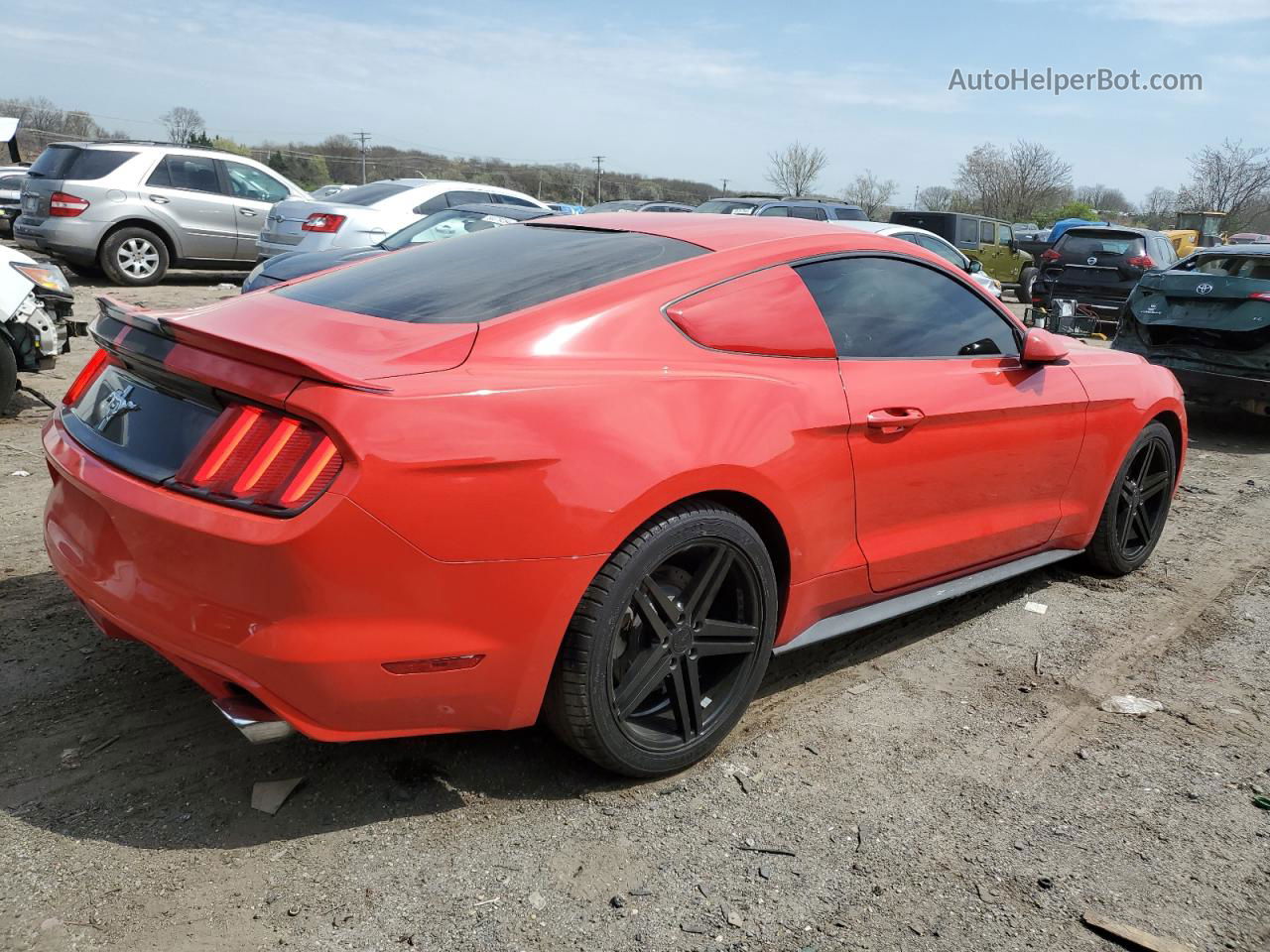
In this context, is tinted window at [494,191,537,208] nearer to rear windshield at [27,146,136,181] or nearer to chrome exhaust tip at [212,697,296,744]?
rear windshield at [27,146,136,181]

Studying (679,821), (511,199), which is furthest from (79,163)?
(679,821)

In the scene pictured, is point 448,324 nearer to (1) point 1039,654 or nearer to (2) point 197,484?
(2) point 197,484

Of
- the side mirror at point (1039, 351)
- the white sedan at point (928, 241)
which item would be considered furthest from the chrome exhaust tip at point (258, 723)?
the white sedan at point (928, 241)

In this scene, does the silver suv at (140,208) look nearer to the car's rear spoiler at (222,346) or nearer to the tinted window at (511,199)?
the tinted window at (511,199)

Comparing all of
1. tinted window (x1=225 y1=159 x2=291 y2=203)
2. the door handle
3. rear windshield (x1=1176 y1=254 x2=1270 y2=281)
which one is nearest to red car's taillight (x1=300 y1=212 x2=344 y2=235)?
tinted window (x1=225 y1=159 x2=291 y2=203)

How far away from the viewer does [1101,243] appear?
15.2m

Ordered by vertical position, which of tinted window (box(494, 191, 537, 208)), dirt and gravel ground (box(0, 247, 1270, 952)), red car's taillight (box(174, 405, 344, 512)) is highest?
tinted window (box(494, 191, 537, 208))

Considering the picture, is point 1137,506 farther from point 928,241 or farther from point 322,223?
point 322,223

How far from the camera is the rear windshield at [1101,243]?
15.1 meters

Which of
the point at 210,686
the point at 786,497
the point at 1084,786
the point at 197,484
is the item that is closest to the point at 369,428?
the point at 197,484

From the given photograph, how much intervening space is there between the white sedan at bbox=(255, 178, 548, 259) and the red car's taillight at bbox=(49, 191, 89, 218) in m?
2.48

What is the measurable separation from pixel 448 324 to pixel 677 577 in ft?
2.96

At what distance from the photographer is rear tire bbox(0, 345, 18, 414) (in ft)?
20.2

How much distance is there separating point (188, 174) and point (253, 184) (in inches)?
33.8
